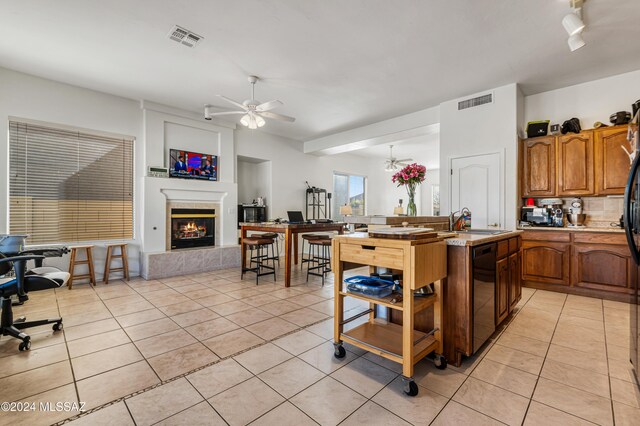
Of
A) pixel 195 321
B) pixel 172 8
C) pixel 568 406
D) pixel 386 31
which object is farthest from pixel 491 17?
pixel 195 321

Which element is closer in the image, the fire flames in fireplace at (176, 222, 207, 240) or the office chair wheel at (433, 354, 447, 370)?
the office chair wheel at (433, 354, 447, 370)

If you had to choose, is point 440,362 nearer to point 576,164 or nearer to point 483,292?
point 483,292

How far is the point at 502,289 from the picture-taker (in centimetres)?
249

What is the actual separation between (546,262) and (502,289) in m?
2.11

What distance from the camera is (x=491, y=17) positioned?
2721 mm

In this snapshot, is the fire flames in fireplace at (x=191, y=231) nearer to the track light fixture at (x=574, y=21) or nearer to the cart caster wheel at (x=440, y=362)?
the cart caster wheel at (x=440, y=362)

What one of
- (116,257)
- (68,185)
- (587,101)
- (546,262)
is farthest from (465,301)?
(68,185)

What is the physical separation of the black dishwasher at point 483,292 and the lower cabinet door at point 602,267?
235 centimetres

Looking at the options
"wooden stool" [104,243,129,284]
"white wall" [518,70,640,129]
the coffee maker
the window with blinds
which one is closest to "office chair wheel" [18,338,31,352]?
"wooden stool" [104,243,129,284]

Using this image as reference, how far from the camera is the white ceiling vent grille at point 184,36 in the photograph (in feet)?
9.58

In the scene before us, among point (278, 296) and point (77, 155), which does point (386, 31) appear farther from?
point (77, 155)

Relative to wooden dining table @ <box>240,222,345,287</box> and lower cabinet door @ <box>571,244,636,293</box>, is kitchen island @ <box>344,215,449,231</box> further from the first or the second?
Result: lower cabinet door @ <box>571,244,636,293</box>

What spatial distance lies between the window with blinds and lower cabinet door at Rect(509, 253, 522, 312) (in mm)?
5465

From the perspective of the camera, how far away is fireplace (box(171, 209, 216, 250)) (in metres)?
5.16
